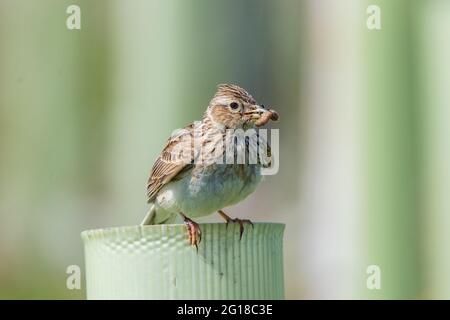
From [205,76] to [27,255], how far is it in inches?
63.3

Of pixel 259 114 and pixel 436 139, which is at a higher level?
pixel 259 114

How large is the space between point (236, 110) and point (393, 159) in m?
2.02

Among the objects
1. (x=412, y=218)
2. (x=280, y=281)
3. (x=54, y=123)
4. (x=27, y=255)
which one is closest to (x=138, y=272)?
(x=280, y=281)

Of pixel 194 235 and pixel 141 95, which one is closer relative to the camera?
pixel 194 235

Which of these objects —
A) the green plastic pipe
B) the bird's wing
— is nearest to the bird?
the bird's wing

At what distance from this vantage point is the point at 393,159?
4.70 metres

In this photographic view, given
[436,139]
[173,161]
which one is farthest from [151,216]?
[436,139]

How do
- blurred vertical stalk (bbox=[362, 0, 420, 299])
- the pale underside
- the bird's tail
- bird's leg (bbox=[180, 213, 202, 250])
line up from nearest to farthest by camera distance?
bird's leg (bbox=[180, 213, 202, 250])
the pale underside
the bird's tail
blurred vertical stalk (bbox=[362, 0, 420, 299])

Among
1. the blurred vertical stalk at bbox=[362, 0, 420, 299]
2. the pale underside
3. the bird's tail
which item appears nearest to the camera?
the pale underside

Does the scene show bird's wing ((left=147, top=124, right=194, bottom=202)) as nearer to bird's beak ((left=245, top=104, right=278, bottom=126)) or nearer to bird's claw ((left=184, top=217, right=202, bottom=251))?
bird's beak ((left=245, top=104, right=278, bottom=126))

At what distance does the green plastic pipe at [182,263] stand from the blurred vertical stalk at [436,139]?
278 cm

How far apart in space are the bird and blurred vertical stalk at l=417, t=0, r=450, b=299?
2020 millimetres

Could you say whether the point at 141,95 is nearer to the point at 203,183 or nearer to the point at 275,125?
the point at 275,125

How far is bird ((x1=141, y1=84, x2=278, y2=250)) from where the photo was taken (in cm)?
272
